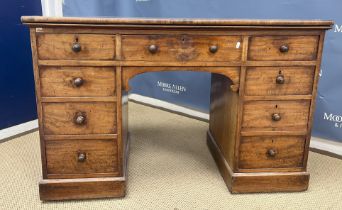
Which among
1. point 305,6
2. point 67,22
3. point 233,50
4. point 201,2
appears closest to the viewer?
point 67,22

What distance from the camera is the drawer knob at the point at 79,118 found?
4.52 ft

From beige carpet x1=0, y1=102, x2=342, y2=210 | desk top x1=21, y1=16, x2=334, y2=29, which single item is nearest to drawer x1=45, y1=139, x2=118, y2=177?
beige carpet x1=0, y1=102, x2=342, y2=210

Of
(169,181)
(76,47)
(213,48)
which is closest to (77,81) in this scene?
(76,47)

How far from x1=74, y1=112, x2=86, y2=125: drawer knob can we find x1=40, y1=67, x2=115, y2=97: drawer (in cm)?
8

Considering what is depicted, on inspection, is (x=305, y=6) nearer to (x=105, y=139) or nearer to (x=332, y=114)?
(x=332, y=114)

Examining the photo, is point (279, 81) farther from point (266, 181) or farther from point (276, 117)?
point (266, 181)

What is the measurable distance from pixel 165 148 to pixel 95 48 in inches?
35.2

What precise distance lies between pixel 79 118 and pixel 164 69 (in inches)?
15.9

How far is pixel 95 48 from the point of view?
1.31 m

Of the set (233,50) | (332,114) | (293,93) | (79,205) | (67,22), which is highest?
(67,22)

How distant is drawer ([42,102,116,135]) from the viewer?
54.1 inches

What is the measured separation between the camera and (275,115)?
146 centimetres

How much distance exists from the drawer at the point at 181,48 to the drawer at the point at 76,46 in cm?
7

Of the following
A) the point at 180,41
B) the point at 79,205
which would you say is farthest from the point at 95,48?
the point at 79,205
